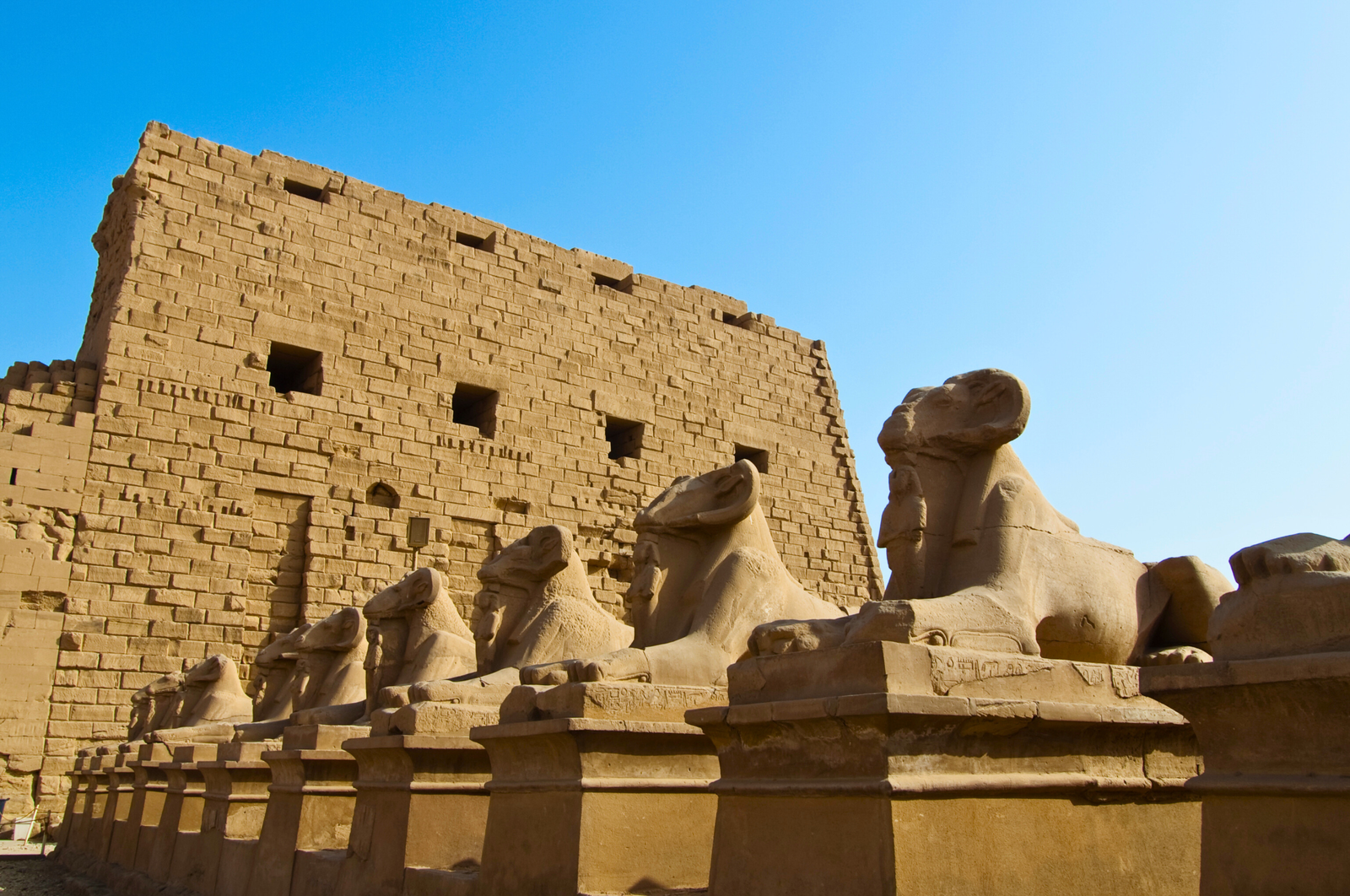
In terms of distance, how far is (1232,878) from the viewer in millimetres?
1916

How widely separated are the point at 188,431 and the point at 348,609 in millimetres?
4835

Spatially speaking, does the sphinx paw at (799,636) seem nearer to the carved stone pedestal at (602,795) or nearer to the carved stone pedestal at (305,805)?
the carved stone pedestal at (602,795)

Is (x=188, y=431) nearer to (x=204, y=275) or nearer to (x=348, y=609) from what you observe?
(x=204, y=275)

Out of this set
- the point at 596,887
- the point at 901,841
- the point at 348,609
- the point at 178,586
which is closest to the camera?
the point at 901,841

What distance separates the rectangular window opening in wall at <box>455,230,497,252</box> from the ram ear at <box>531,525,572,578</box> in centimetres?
942

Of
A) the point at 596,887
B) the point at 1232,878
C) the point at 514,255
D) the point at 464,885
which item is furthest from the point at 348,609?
the point at 514,255

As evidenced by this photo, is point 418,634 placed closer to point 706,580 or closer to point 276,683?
point 706,580

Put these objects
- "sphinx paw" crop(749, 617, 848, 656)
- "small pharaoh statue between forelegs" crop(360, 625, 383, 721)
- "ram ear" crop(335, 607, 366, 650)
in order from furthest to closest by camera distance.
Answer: "ram ear" crop(335, 607, 366, 650) < "small pharaoh statue between forelegs" crop(360, 625, 383, 721) < "sphinx paw" crop(749, 617, 848, 656)

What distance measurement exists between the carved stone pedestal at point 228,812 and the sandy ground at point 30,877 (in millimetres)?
1775

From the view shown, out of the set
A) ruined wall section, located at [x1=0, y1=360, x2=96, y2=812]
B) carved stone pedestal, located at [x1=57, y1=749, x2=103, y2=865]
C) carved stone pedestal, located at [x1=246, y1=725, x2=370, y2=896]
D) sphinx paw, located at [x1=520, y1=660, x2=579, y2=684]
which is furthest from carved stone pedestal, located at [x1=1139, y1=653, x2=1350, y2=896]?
ruined wall section, located at [x1=0, y1=360, x2=96, y2=812]

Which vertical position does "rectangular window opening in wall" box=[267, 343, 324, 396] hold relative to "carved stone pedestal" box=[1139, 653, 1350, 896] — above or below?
above

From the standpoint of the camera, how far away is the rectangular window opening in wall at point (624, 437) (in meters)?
14.4

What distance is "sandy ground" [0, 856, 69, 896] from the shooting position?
7285mm

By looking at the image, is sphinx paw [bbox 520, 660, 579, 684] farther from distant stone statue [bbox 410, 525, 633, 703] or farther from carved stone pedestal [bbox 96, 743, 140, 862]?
carved stone pedestal [bbox 96, 743, 140, 862]
